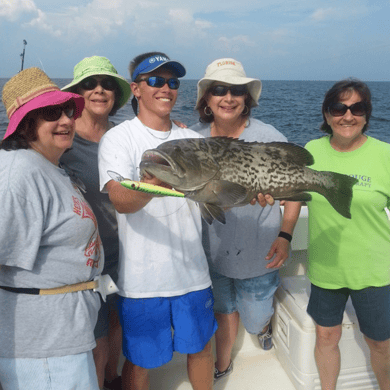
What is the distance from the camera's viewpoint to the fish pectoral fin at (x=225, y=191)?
6.47 ft

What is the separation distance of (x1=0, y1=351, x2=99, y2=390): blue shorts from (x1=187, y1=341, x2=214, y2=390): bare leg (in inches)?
38.4

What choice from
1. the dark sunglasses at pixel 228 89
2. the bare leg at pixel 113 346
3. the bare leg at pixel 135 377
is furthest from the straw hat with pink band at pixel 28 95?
the bare leg at pixel 113 346

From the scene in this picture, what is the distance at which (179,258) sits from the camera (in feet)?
7.68

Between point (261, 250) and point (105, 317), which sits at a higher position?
point (261, 250)

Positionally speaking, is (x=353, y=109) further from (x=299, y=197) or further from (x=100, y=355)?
(x=100, y=355)

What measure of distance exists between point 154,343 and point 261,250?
1.06m

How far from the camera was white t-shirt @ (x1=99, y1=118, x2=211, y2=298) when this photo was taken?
2.28m

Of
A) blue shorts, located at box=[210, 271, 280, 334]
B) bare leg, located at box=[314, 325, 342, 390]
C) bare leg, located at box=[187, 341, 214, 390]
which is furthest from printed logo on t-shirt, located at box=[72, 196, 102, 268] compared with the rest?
bare leg, located at box=[314, 325, 342, 390]

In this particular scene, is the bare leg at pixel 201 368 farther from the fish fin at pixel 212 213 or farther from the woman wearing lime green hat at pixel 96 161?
the fish fin at pixel 212 213

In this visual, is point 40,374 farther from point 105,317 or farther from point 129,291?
point 105,317

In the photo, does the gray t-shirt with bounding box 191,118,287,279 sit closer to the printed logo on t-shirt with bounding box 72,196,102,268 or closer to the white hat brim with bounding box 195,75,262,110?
the white hat brim with bounding box 195,75,262,110

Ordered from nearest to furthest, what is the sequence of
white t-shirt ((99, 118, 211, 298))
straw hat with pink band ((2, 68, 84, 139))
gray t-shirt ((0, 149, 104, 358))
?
1. gray t-shirt ((0, 149, 104, 358))
2. straw hat with pink band ((2, 68, 84, 139))
3. white t-shirt ((99, 118, 211, 298))

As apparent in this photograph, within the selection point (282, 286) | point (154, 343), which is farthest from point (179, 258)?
point (282, 286)

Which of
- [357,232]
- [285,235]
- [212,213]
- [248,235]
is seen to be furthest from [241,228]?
[212,213]
